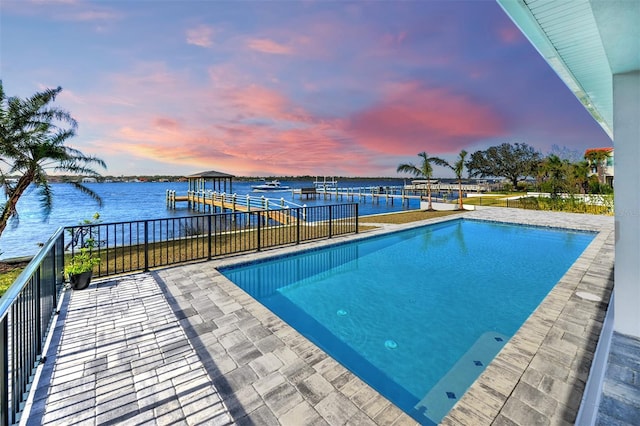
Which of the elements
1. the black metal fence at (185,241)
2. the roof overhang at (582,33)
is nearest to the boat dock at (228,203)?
the black metal fence at (185,241)

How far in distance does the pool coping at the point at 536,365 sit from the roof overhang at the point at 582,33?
9.25 ft

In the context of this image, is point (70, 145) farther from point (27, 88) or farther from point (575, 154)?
point (575, 154)

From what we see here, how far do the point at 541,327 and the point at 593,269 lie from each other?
358cm

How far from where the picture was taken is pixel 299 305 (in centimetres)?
471

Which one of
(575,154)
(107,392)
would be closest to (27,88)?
(107,392)

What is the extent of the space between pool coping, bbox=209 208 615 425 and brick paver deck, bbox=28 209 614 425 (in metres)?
0.01

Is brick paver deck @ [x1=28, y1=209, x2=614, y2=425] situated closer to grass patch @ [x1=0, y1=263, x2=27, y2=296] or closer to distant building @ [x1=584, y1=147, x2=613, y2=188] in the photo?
grass patch @ [x1=0, y1=263, x2=27, y2=296]

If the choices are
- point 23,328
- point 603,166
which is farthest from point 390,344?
point 603,166

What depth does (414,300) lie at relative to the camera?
15.9 ft

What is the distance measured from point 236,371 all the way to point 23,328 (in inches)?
69.2

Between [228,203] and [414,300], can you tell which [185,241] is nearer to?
[414,300]

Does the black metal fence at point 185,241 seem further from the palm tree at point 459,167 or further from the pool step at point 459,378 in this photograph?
the palm tree at point 459,167

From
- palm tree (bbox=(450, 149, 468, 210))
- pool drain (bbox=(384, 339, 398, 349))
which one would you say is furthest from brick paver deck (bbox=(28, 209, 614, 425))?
palm tree (bbox=(450, 149, 468, 210))

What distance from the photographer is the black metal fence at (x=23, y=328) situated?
1.48 meters
